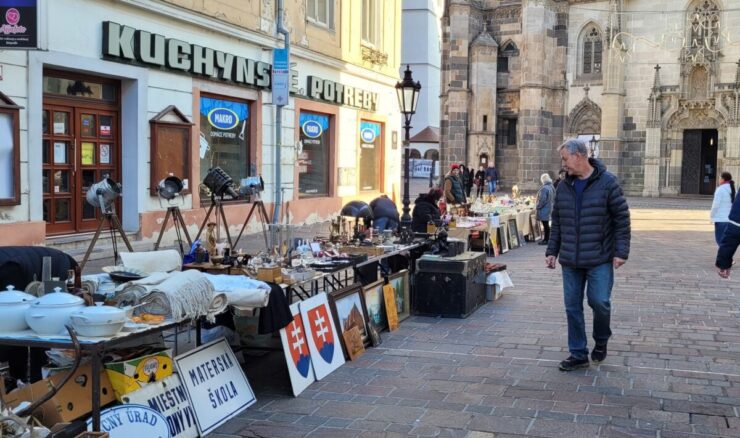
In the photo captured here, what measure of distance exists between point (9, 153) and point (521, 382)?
24.7 feet

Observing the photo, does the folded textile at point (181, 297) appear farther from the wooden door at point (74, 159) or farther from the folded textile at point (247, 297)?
the wooden door at point (74, 159)

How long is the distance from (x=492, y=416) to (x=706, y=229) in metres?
17.5

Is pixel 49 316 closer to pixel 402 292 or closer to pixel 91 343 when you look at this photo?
pixel 91 343

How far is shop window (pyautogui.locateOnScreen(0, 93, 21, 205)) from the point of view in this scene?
10.2 meters

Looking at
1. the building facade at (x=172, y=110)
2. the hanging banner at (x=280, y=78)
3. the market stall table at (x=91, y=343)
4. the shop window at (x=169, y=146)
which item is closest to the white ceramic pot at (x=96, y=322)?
the market stall table at (x=91, y=343)

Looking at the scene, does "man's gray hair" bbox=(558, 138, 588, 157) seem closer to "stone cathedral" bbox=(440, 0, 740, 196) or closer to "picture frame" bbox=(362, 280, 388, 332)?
"picture frame" bbox=(362, 280, 388, 332)

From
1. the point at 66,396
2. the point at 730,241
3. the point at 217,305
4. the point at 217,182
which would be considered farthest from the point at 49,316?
the point at 217,182

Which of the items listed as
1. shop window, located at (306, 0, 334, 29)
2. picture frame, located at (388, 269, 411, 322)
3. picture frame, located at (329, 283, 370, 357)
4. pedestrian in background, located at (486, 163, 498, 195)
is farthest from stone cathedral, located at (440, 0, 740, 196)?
picture frame, located at (329, 283, 370, 357)

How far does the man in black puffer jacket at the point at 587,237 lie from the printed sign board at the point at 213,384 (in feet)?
8.84

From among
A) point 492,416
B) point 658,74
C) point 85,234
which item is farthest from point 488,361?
point 658,74

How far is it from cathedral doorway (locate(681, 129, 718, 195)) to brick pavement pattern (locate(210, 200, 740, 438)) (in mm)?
28815

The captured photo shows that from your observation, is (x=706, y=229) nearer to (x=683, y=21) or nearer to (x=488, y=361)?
(x=488, y=361)

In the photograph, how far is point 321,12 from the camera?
1853cm

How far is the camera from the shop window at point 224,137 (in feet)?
48.4
